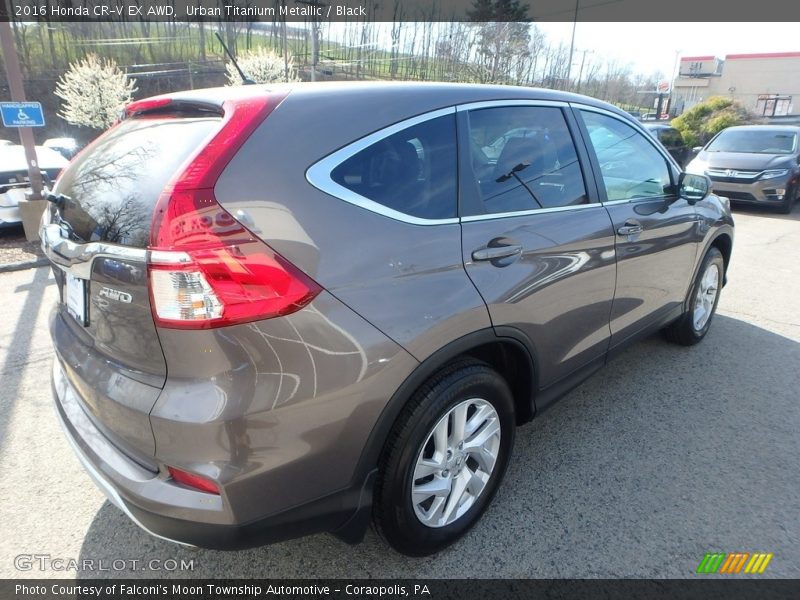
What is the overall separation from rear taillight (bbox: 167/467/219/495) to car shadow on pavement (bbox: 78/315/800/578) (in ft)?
2.43

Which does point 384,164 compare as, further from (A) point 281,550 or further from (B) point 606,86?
(B) point 606,86

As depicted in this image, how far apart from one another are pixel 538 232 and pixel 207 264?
4.65 feet

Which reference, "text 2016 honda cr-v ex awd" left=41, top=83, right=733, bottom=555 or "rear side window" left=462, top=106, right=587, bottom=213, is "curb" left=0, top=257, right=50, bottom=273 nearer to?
"text 2016 honda cr-v ex awd" left=41, top=83, right=733, bottom=555

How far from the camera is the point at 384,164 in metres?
1.81

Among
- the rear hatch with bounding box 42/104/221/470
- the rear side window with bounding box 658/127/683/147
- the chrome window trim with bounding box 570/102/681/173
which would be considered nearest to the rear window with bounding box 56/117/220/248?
the rear hatch with bounding box 42/104/221/470

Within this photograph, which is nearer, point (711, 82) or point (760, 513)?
point (760, 513)

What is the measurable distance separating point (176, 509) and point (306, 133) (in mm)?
1201

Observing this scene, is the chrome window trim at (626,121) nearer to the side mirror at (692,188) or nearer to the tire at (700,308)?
the side mirror at (692,188)

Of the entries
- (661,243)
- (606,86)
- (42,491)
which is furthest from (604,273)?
(606,86)

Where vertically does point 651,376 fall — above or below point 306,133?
below

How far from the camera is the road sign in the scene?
6413 mm

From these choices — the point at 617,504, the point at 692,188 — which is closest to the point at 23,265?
the point at 617,504

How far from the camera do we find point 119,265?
5.10 ft

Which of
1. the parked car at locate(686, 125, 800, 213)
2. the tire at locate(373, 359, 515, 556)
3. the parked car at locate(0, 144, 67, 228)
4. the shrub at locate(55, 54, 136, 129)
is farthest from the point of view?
the shrub at locate(55, 54, 136, 129)
